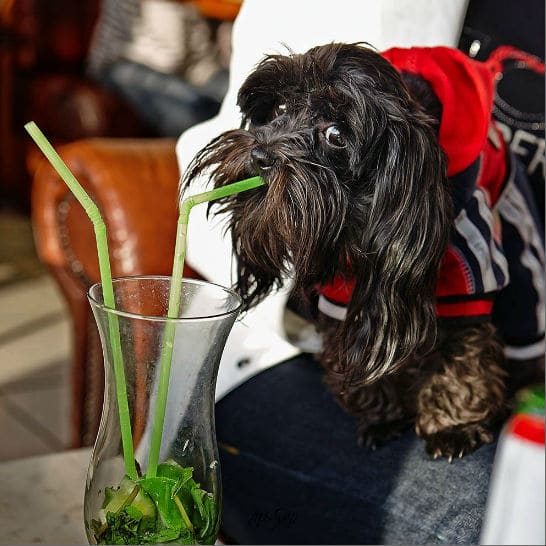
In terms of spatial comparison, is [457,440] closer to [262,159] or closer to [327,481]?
[327,481]

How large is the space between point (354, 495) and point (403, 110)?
0.50m

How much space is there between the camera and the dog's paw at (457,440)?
3.99 feet

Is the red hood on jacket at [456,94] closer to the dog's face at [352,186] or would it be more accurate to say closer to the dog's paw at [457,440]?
the dog's face at [352,186]

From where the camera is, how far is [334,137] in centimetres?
102

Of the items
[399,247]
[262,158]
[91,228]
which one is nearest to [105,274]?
[262,158]

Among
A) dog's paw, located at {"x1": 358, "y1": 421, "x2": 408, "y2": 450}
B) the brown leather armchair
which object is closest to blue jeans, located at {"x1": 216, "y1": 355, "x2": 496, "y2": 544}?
dog's paw, located at {"x1": 358, "y1": 421, "x2": 408, "y2": 450}

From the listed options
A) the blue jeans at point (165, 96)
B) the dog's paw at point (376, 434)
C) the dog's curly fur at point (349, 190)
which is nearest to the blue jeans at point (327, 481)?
the dog's paw at point (376, 434)

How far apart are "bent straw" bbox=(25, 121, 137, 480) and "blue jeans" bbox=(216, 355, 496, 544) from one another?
47 cm

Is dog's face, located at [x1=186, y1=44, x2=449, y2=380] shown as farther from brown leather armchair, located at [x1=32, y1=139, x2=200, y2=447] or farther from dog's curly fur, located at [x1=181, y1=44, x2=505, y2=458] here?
brown leather armchair, located at [x1=32, y1=139, x2=200, y2=447]

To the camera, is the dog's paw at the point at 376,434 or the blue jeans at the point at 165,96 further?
the blue jeans at the point at 165,96

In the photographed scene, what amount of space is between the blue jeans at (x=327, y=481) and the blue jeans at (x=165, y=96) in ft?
6.59

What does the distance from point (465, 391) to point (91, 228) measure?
2.22ft

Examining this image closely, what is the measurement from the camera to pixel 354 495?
1.17m

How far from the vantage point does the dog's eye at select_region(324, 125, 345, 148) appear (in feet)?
3.34
